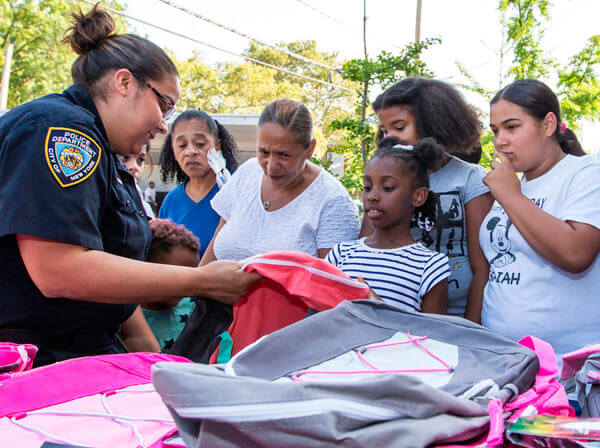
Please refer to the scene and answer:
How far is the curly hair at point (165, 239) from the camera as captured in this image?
8.07ft

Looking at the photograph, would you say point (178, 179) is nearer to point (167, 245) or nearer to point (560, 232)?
point (167, 245)

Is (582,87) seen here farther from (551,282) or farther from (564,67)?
(551,282)

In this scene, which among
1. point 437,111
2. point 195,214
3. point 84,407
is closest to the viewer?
point 84,407

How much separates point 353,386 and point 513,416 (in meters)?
0.31

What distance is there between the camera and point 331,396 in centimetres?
78

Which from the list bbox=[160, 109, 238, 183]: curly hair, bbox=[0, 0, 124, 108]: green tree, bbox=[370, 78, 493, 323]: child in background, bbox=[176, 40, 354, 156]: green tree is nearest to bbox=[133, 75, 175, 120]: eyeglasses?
bbox=[370, 78, 493, 323]: child in background

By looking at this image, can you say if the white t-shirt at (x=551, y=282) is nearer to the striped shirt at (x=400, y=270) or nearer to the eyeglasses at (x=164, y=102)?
the striped shirt at (x=400, y=270)

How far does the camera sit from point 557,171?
194 centimetres

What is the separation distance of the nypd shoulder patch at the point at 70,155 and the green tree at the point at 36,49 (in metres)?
22.3

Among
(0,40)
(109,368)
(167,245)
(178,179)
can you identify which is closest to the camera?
(109,368)

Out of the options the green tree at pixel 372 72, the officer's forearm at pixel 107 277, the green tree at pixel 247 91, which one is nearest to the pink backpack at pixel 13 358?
the officer's forearm at pixel 107 277

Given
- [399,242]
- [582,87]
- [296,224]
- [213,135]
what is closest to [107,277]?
[296,224]

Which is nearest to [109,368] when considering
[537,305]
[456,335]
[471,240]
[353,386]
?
[353,386]

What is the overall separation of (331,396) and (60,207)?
1012mm
